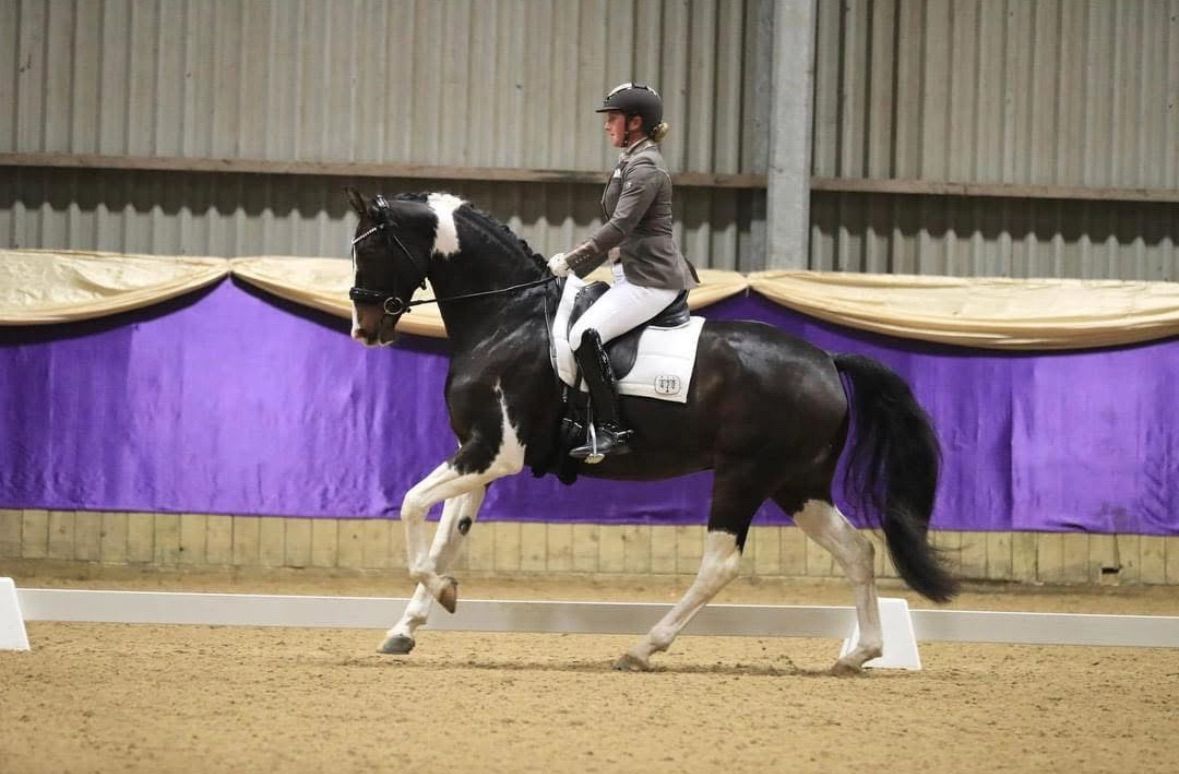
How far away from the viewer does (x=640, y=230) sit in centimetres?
589

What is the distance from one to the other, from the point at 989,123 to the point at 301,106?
5.53 metres

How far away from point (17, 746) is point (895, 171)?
8.74 m

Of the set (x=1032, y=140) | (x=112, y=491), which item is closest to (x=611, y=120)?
(x=112, y=491)

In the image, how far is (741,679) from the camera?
559 cm

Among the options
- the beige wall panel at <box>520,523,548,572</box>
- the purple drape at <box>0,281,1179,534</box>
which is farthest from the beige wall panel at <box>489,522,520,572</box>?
the purple drape at <box>0,281,1179,534</box>

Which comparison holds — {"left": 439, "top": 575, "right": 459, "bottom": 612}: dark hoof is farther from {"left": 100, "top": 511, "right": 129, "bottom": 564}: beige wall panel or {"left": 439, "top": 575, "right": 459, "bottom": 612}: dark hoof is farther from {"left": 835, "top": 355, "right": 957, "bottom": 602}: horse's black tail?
{"left": 100, "top": 511, "right": 129, "bottom": 564}: beige wall panel

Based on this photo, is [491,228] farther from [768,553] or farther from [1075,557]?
[1075,557]

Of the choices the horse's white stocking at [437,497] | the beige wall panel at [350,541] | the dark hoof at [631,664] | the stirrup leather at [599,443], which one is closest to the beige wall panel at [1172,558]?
the dark hoof at [631,664]

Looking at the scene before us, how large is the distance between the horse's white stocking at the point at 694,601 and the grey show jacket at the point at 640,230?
1130mm

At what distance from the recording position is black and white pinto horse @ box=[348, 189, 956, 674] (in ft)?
18.8

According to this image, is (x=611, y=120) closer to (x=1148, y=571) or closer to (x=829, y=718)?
(x=829, y=718)

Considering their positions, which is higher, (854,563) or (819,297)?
(819,297)

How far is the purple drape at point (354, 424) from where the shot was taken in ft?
30.1

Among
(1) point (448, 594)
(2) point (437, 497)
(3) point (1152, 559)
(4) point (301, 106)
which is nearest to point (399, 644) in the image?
(1) point (448, 594)
